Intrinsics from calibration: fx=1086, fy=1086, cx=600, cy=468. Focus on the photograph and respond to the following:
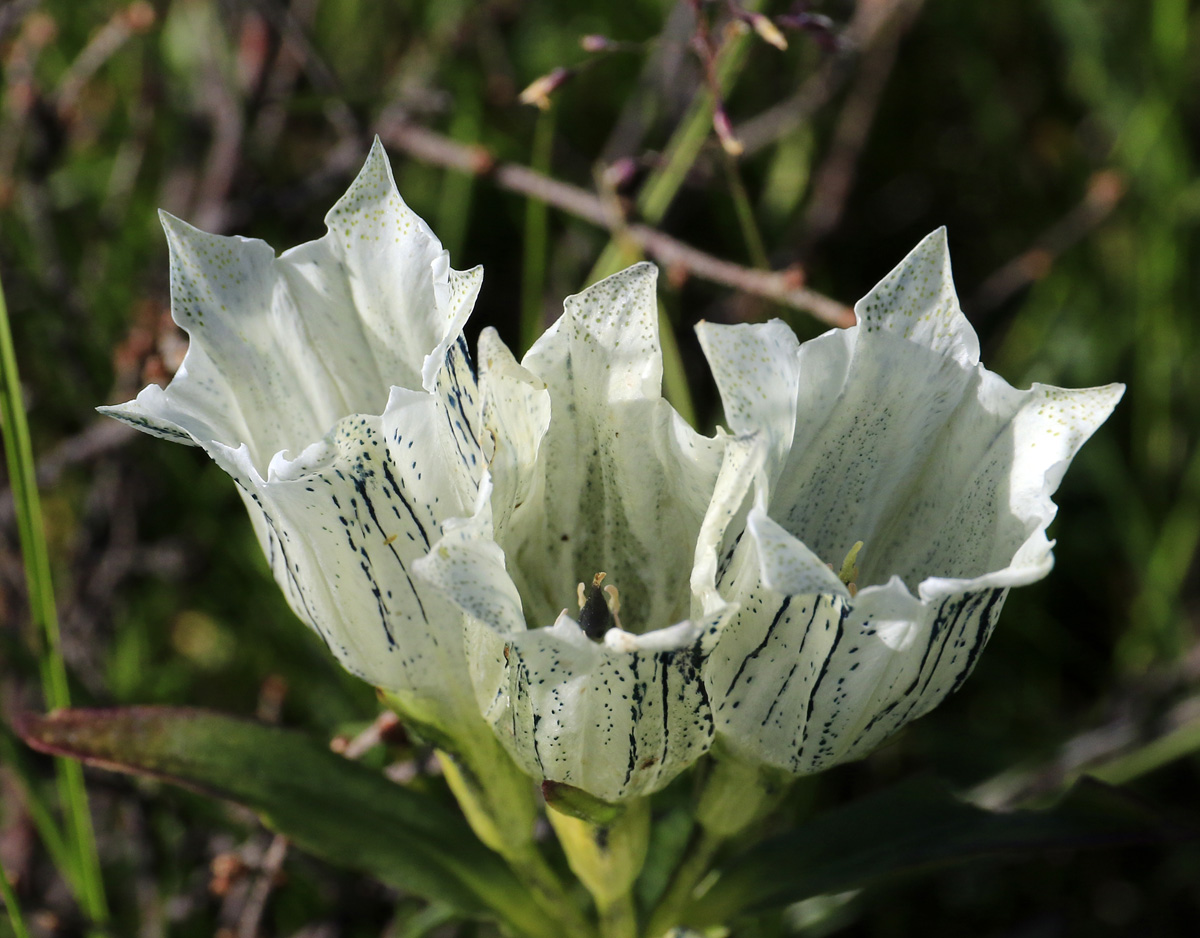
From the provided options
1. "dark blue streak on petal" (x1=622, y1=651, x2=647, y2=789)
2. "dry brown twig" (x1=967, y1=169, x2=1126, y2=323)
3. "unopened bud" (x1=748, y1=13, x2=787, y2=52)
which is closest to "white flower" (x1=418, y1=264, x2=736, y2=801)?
"dark blue streak on petal" (x1=622, y1=651, x2=647, y2=789)

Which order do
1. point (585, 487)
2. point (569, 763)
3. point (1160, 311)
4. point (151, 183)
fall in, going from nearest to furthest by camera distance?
point (569, 763), point (585, 487), point (1160, 311), point (151, 183)

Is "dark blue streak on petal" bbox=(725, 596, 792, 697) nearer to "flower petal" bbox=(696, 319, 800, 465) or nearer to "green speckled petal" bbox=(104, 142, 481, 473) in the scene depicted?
"flower petal" bbox=(696, 319, 800, 465)

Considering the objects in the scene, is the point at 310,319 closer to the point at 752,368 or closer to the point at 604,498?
the point at 604,498

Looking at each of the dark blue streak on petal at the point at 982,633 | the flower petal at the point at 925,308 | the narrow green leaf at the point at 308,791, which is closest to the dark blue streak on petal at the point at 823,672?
the dark blue streak on petal at the point at 982,633

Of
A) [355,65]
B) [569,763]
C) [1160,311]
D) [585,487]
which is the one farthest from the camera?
[355,65]

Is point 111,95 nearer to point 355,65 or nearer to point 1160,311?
point 355,65

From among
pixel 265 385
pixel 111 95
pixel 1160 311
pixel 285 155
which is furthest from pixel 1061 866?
pixel 111 95

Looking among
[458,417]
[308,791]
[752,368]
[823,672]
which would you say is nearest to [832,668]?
[823,672]
